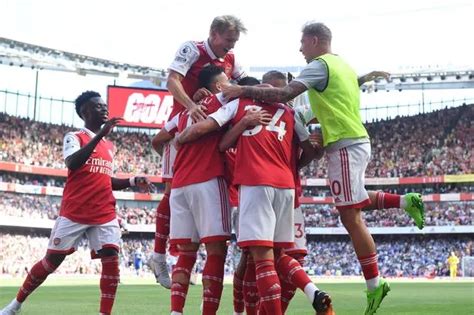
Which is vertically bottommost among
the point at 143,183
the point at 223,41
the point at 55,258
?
the point at 55,258

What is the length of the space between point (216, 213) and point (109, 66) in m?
48.9

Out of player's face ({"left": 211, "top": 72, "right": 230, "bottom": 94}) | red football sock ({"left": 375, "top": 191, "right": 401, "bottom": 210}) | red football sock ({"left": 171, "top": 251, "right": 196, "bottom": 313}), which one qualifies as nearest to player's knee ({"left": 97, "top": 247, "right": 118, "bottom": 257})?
red football sock ({"left": 171, "top": 251, "right": 196, "bottom": 313})

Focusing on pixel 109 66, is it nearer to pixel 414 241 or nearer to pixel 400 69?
pixel 400 69

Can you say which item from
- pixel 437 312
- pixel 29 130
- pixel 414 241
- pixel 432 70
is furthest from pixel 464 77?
pixel 437 312

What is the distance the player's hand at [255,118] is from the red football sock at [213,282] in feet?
4.19

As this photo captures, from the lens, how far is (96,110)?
28.3 feet

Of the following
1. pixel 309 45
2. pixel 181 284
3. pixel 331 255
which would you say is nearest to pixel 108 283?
pixel 181 284

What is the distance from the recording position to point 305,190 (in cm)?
6147

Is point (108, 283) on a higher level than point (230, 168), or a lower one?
lower

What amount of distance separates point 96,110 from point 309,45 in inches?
118

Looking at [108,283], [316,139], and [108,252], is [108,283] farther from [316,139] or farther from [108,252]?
[316,139]

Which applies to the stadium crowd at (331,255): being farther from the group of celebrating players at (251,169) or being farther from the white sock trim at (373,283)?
the white sock trim at (373,283)

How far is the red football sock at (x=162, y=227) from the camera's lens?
790 centimetres

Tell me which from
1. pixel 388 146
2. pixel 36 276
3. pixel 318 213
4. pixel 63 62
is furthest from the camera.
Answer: pixel 388 146
